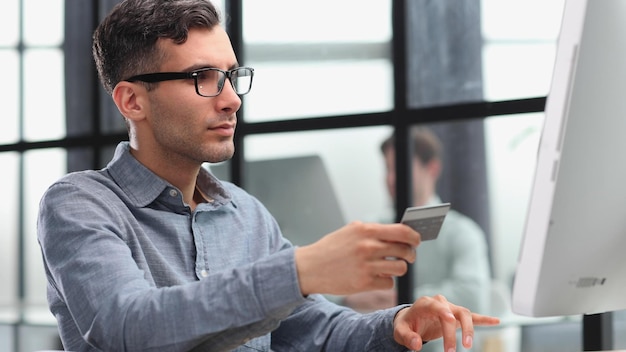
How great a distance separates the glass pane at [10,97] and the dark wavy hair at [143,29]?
2594mm

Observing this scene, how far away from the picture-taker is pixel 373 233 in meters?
1.09

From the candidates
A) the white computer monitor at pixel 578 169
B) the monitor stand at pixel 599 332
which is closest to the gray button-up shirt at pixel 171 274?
the white computer monitor at pixel 578 169

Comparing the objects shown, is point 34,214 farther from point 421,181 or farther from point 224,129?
point 224,129

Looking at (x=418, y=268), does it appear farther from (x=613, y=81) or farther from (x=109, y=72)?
(x=613, y=81)

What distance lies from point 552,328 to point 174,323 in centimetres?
186

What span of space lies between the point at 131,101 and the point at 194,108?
16 centimetres

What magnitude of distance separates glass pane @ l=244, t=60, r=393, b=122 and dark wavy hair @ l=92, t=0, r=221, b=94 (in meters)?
1.53

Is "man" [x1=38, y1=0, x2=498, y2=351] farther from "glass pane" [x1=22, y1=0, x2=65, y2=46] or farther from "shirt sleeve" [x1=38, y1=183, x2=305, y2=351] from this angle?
"glass pane" [x1=22, y1=0, x2=65, y2=46]

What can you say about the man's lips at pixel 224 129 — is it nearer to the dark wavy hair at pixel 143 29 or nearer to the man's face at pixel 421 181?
the dark wavy hair at pixel 143 29

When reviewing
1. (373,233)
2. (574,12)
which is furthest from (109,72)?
(574,12)

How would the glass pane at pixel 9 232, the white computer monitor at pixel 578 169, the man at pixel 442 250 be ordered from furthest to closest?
the glass pane at pixel 9 232, the man at pixel 442 250, the white computer monitor at pixel 578 169

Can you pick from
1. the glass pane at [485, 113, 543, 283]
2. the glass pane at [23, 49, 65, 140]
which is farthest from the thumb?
the glass pane at [23, 49, 65, 140]

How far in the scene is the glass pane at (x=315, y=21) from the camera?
125 inches

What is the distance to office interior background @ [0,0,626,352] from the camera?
2.92 meters
